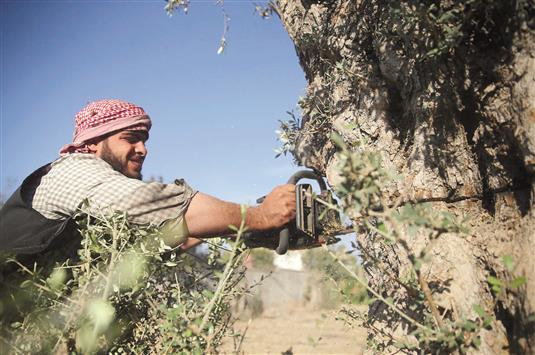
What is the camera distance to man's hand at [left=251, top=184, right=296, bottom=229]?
2.53 m

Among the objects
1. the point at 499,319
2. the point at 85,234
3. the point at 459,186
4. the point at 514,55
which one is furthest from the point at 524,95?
the point at 85,234

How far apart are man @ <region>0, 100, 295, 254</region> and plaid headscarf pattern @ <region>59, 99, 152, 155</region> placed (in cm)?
37

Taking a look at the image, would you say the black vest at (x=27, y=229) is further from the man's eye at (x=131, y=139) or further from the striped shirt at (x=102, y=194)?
the man's eye at (x=131, y=139)

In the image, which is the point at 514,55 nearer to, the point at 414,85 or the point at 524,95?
the point at 524,95

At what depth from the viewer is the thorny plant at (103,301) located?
5.52 ft

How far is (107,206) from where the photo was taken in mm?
2141

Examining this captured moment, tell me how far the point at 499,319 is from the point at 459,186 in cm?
58

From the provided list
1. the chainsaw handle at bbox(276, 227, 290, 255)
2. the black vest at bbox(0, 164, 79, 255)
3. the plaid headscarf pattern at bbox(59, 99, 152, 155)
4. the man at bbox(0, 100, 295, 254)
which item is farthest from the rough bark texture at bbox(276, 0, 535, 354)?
the black vest at bbox(0, 164, 79, 255)

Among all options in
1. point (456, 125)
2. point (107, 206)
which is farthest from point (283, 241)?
point (456, 125)

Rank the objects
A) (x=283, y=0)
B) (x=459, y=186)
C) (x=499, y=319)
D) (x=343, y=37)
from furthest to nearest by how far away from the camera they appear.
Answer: (x=283, y=0) < (x=343, y=37) < (x=459, y=186) < (x=499, y=319)

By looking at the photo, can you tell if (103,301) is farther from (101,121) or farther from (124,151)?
(101,121)

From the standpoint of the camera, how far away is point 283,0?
2.92m

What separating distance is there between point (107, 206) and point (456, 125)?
5.67 feet

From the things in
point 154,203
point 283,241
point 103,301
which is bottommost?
point 103,301
